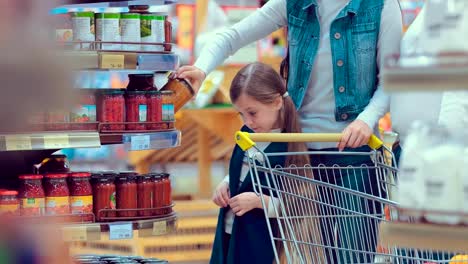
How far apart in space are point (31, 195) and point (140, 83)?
0.70m

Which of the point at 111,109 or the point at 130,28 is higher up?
the point at 130,28

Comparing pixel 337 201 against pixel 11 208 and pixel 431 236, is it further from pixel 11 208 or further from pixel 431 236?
pixel 431 236

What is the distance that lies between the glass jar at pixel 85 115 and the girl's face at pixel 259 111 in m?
0.68

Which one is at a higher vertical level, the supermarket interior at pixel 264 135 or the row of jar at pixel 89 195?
the supermarket interior at pixel 264 135

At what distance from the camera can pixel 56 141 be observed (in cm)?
405

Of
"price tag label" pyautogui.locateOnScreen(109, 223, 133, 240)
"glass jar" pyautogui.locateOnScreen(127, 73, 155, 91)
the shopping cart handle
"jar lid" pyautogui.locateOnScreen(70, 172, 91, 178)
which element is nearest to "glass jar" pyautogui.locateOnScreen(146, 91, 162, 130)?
"glass jar" pyautogui.locateOnScreen(127, 73, 155, 91)

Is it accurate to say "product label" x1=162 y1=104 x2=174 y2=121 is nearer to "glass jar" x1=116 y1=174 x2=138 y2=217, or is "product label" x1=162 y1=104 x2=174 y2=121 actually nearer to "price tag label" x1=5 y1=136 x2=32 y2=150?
"glass jar" x1=116 y1=174 x2=138 y2=217

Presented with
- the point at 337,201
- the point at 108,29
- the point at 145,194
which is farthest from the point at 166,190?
the point at 337,201

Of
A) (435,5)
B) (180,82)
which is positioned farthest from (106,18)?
(435,5)

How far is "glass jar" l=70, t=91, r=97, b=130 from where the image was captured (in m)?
4.15

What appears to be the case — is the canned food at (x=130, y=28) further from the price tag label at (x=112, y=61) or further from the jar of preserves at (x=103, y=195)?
the jar of preserves at (x=103, y=195)

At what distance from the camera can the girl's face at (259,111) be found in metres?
3.82

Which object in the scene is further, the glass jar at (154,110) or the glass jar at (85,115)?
the glass jar at (154,110)

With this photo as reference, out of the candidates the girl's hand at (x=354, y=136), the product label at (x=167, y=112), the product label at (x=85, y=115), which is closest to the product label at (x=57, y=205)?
the product label at (x=85, y=115)
